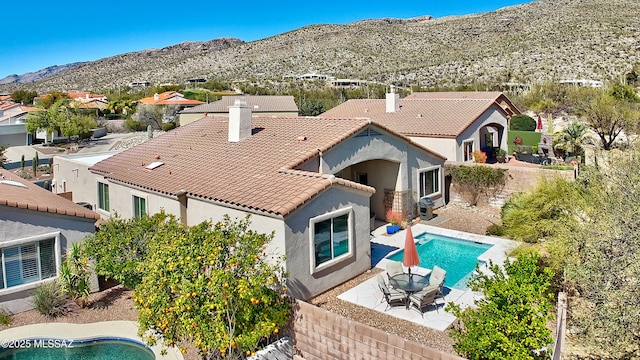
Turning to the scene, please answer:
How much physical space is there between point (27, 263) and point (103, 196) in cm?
1010

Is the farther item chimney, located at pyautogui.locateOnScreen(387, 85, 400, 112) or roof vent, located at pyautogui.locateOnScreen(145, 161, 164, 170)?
chimney, located at pyautogui.locateOnScreen(387, 85, 400, 112)

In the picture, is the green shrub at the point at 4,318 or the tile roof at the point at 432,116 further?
the tile roof at the point at 432,116

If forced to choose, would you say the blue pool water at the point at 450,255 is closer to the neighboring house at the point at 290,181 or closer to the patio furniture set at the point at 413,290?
the patio furniture set at the point at 413,290

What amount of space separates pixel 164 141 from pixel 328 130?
11405 millimetres

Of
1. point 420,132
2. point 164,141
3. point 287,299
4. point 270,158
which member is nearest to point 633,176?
point 287,299

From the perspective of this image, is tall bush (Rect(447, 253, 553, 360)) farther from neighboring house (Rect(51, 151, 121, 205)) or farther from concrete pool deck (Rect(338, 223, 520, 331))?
neighboring house (Rect(51, 151, 121, 205))

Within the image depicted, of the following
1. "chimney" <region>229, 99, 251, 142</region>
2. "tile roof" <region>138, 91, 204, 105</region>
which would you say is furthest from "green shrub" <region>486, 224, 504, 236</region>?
"tile roof" <region>138, 91, 204, 105</region>

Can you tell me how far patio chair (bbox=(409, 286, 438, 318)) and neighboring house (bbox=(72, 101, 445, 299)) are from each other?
3.27 metres

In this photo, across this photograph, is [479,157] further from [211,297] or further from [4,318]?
[4,318]

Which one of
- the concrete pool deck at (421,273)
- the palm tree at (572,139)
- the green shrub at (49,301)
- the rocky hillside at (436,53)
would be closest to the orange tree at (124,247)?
the green shrub at (49,301)

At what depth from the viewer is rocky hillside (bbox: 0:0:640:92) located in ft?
268

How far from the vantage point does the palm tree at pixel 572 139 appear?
3638 cm

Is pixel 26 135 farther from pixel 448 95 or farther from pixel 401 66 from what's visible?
pixel 401 66

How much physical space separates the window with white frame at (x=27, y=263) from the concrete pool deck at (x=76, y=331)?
177 cm
